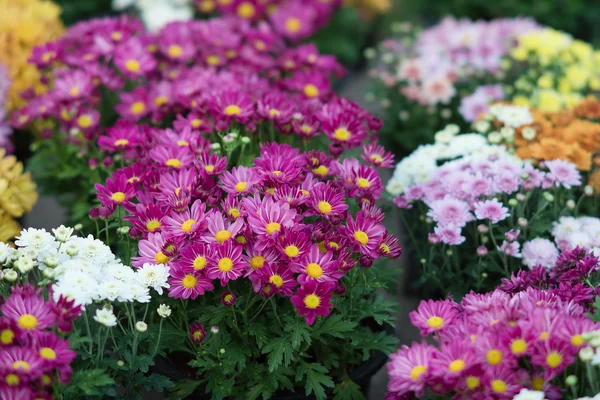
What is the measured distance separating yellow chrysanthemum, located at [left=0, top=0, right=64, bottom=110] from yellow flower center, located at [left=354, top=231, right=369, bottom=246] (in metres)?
2.03

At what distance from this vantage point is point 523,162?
2650 mm

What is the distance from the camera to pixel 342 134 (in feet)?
8.02

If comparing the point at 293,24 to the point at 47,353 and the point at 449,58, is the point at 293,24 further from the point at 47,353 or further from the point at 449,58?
the point at 47,353

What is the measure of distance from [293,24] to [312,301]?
2.66m

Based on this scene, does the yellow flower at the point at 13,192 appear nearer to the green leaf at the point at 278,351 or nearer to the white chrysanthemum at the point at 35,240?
the white chrysanthemum at the point at 35,240

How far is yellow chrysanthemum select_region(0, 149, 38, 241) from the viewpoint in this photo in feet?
8.10

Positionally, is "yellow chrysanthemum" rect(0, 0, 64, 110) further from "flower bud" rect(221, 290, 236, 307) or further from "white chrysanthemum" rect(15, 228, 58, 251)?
"flower bud" rect(221, 290, 236, 307)

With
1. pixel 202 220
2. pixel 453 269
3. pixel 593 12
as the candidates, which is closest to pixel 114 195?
pixel 202 220

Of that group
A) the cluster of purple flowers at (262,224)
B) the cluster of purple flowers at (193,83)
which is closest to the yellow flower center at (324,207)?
the cluster of purple flowers at (262,224)

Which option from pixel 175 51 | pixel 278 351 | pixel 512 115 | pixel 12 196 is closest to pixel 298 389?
pixel 278 351

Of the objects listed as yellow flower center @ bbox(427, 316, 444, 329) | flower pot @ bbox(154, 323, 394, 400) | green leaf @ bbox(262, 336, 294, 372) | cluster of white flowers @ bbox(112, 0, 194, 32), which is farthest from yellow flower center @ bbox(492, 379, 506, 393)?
cluster of white flowers @ bbox(112, 0, 194, 32)

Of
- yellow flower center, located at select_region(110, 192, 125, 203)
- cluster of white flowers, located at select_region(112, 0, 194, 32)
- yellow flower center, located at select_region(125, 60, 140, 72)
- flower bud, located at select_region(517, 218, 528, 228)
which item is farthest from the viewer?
cluster of white flowers, located at select_region(112, 0, 194, 32)

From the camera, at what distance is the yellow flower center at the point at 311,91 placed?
9.86 ft

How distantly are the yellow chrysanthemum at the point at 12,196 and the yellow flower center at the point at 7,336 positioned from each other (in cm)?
87
